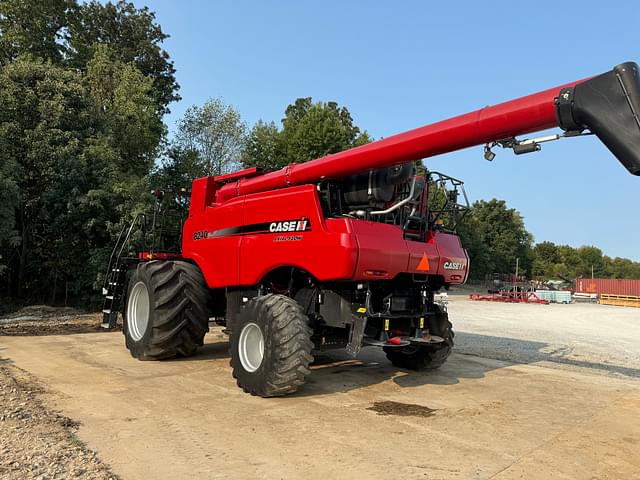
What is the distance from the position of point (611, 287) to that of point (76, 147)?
5727 cm

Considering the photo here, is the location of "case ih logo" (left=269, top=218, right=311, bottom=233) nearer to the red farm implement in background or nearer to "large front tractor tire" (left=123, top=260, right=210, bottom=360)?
"large front tractor tire" (left=123, top=260, right=210, bottom=360)

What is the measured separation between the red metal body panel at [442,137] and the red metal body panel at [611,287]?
5588 centimetres

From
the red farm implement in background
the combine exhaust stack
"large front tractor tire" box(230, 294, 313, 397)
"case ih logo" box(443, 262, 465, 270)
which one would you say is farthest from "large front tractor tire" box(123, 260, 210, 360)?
the red farm implement in background

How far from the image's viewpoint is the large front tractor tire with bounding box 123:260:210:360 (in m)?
7.98

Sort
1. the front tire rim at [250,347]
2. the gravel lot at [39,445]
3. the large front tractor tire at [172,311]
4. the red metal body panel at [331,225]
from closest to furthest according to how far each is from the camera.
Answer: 1. the gravel lot at [39,445]
2. the red metal body panel at [331,225]
3. the front tire rim at [250,347]
4. the large front tractor tire at [172,311]

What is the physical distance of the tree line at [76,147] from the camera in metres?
16.3

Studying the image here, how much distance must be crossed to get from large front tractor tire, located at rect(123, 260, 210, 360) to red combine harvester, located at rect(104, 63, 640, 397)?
0.02m

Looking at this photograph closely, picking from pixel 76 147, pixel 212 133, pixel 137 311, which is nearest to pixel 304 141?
pixel 212 133

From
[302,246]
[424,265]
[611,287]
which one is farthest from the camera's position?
[611,287]

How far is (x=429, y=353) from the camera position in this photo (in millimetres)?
8078

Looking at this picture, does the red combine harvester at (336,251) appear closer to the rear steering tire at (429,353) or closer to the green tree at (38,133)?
the rear steering tire at (429,353)

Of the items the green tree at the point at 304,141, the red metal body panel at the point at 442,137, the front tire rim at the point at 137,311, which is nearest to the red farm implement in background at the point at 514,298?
the green tree at the point at 304,141

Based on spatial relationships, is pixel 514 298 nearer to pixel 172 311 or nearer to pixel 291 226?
pixel 172 311

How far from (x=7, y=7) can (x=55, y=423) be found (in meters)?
27.5
